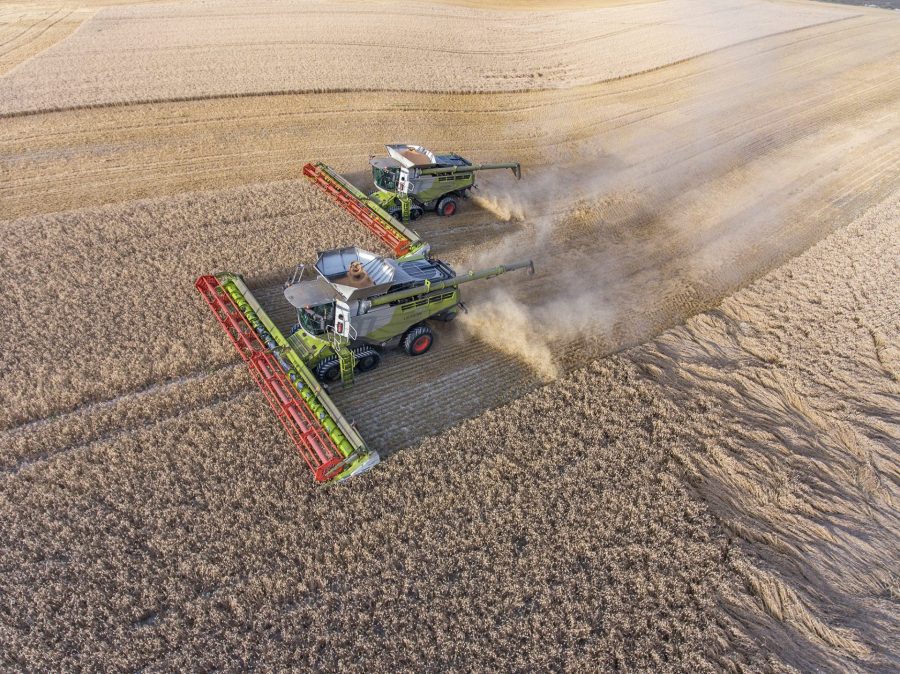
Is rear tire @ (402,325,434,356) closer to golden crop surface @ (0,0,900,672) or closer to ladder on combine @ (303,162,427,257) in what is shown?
golden crop surface @ (0,0,900,672)

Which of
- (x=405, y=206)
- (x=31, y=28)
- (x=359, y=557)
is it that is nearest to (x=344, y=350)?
(x=359, y=557)

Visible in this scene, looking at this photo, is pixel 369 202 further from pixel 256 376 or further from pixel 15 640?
pixel 15 640

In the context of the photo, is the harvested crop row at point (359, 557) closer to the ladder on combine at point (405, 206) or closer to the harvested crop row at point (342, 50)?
the ladder on combine at point (405, 206)

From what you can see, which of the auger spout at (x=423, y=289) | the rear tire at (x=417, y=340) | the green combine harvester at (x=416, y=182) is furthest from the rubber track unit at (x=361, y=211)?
the rear tire at (x=417, y=340)

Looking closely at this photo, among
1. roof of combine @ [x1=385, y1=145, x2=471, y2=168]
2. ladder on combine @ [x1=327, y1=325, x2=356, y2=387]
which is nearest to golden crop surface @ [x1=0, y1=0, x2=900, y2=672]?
ladder on combine @ [x1=327, y1=325, x2=356, y2=387]

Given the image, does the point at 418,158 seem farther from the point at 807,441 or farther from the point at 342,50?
the point at 342,50

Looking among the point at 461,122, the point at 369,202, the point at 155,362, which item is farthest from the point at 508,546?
the point at 461,122
